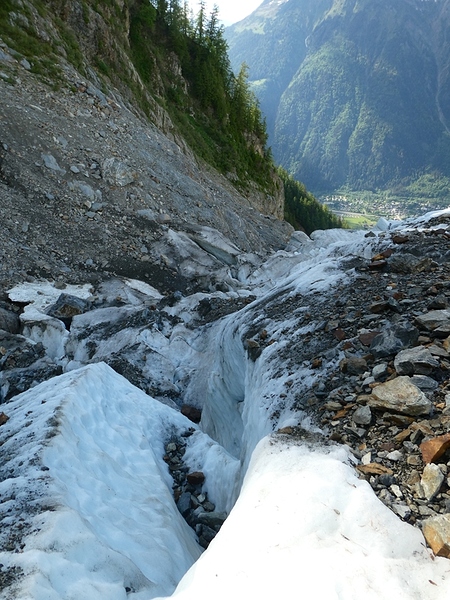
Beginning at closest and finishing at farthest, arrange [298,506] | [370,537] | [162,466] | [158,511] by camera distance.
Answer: [370,537] → [298,506] → [158,511] → [162,466]

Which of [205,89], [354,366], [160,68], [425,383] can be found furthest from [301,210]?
[425,383]

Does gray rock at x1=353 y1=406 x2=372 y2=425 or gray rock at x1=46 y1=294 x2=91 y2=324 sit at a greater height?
gray rock at x1=353 y1=406 x2=372 y2=425

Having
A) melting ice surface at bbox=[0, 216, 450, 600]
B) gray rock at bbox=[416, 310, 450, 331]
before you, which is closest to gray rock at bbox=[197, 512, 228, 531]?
melting ice surface at bbox=[0, 216, 450, 600]

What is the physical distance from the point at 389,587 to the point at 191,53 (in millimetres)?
58256

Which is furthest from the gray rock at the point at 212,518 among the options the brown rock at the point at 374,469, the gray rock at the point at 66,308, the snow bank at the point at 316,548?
the gray rock at the point at 66,308

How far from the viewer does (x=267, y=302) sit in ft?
34.2

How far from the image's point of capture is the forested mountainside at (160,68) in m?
24.5

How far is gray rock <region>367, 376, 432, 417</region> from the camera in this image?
4730 millimetres

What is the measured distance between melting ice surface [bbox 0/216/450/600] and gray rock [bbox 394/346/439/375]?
1.41 m

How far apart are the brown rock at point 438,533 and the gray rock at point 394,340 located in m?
2.63

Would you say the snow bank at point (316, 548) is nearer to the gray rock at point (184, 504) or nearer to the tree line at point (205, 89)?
the gray rock at point (184, 504)

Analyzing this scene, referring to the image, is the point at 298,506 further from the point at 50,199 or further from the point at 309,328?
the point at 50,199

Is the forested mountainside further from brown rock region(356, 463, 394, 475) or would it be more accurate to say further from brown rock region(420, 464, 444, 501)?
brown rock region(420, 464, 444, 501)

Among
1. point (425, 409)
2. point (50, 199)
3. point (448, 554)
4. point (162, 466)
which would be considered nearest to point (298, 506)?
point (448, 554)
